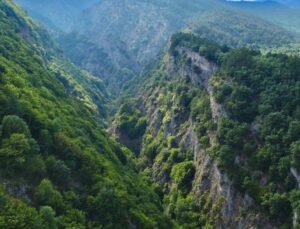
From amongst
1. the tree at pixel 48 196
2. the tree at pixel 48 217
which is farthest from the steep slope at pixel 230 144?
the tree at pixel 48 217

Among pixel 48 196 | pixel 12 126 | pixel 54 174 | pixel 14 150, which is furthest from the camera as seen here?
pixel 54 174

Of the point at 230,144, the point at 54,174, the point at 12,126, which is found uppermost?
the point at 230,144

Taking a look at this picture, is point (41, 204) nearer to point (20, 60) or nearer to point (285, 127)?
point (285, 127)

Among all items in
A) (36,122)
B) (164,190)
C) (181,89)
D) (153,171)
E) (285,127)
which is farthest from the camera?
(181,89)

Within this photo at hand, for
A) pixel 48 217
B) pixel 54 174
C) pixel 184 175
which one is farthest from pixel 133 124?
pixel 48 217

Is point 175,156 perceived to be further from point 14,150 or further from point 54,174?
point 14,150

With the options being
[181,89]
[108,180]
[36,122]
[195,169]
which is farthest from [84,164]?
[181,89]

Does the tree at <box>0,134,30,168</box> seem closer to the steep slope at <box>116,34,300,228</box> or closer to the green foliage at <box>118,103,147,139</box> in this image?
the steep slope at <box>116,34,300,228</box>
